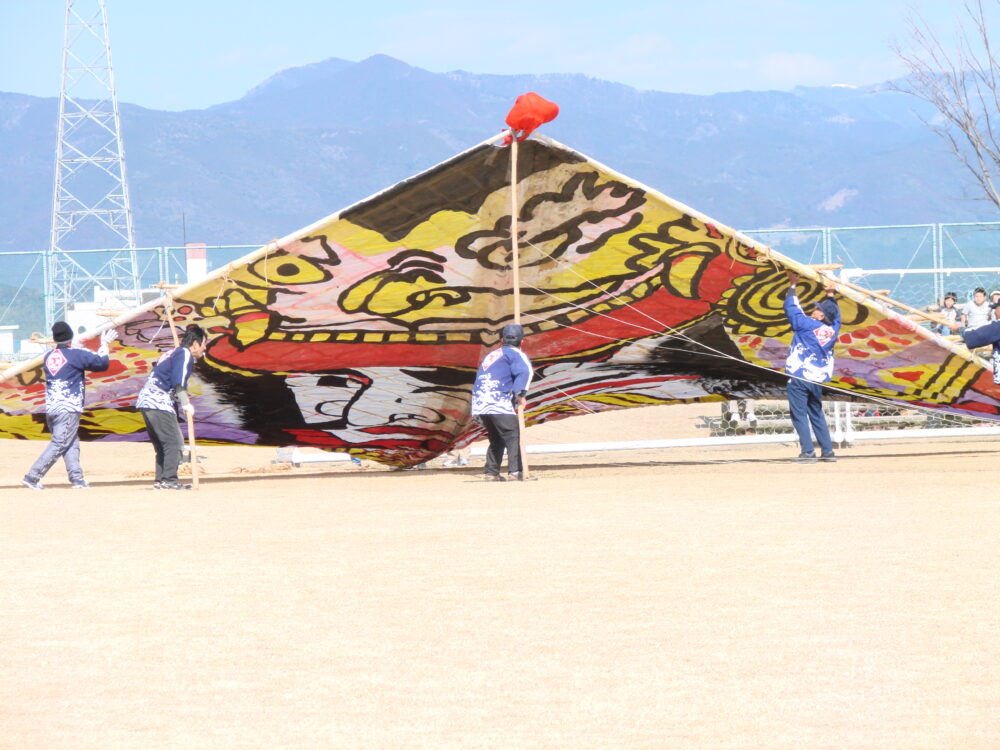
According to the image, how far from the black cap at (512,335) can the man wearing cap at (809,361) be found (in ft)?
8.71

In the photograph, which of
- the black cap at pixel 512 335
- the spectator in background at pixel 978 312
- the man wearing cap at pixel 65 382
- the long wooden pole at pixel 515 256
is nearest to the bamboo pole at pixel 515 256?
the long wooden pole at pixel 515 256

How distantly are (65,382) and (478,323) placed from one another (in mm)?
3977

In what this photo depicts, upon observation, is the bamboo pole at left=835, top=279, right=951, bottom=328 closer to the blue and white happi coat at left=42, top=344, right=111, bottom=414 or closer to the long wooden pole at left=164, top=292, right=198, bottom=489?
the long wooden pole at left=164, top=292, right=198, bottom=489

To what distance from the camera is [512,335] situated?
1360 cm

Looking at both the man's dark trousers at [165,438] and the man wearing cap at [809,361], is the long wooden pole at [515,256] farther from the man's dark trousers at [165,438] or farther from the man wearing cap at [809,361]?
the man's dark trousers at [165,438]

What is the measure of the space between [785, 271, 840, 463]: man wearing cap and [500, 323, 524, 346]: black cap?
8.71 feet

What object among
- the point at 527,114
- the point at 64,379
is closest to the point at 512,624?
the point at 527,114

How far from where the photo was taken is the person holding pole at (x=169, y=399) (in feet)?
44.4

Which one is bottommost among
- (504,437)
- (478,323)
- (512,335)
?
(504,437)

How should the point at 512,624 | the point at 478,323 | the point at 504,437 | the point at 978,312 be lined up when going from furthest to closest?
the point at 978,312
the point at 478,323
the point at 504,437
the point at 512,624

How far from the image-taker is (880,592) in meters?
6.58

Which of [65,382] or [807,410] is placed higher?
[65,382]

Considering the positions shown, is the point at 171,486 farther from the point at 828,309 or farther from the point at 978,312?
the point at 978,312

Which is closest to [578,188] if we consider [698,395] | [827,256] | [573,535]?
[698,395]
